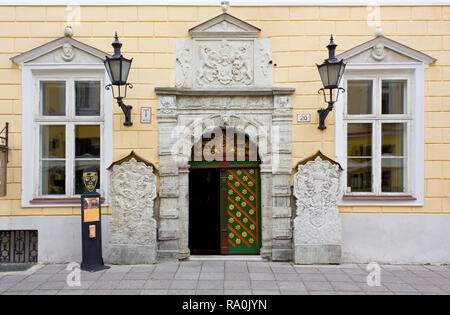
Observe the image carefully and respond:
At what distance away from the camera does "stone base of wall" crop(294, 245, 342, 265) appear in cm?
584

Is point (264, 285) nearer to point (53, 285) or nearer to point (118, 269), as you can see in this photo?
point (118, 269)

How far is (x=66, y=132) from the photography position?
628 cm

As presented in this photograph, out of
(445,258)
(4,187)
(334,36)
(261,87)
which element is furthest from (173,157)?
(445,258)

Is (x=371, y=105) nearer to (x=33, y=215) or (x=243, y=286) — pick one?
(x=243, y=286)

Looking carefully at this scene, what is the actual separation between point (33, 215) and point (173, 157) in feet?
8.64

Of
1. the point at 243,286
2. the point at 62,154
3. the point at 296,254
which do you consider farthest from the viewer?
the point at 62,154

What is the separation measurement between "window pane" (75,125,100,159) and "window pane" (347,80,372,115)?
4580 mm

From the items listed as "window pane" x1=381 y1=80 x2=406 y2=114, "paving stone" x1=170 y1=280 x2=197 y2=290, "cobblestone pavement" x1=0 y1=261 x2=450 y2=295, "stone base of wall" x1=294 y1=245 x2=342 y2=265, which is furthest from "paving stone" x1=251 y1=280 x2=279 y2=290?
"window pane" x1=381 y1=80 x2=406 y2=114

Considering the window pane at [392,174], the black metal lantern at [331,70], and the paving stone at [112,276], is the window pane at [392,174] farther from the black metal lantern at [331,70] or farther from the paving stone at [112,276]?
the paving stone at [112,276]

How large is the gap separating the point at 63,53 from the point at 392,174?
6245 millimetres

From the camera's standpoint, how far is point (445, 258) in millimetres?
6070

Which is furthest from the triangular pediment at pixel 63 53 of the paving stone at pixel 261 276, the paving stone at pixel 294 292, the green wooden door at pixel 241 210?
the paving stone at pixel 294 292

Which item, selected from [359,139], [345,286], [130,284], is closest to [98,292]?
[130,284]

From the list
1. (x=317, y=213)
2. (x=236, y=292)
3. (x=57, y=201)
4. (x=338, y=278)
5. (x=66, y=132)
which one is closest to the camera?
(x=236, y=292)
